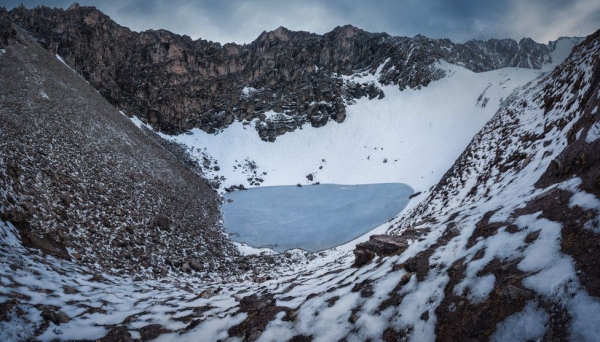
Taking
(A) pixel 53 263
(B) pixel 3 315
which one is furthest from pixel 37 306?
(A) pixel 53 263

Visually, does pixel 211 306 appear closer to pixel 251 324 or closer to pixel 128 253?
pixel 251 324

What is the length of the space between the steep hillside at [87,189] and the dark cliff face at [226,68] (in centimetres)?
2648

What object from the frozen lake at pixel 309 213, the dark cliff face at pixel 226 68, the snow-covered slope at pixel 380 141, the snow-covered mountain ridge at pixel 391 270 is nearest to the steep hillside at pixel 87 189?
the snow-covered mountain ridge at pixel 391 270

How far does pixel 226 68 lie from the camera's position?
66.0 meters

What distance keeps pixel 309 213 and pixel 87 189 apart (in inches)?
724

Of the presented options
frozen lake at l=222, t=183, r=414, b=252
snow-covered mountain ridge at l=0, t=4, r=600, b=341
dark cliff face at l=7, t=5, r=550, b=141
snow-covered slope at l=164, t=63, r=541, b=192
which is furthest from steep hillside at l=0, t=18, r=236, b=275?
dark cliff face at l=7, t=5, r=550, b=141

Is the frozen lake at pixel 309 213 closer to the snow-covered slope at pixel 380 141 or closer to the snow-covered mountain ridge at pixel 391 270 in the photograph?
the snow-covered slope at pixel 380 141

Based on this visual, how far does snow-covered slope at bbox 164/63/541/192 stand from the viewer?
3853 cm

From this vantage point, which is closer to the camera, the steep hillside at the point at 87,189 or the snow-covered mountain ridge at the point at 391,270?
the snow-covered mountain ridge at the point at 391,270

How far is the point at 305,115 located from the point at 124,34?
44463 millimetres

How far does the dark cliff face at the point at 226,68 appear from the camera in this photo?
158 feet

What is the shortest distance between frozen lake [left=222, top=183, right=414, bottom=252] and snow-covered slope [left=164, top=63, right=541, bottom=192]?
18.1 ft

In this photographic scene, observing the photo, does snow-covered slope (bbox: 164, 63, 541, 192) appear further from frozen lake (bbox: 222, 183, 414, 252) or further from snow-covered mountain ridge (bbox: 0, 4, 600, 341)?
snow-covered mountain ridge (bbox: 0, 4, 600, 341)

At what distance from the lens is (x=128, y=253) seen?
417 inches
